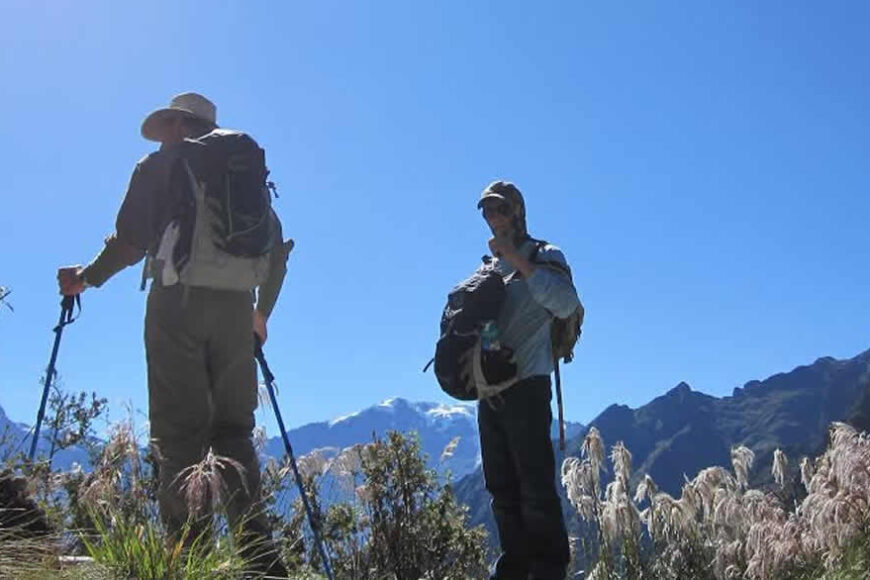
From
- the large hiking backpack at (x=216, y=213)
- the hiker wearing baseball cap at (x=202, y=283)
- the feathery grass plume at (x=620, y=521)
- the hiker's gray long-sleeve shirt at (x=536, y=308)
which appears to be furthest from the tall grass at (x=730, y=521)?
the large hiking backpack at (x=216, y=213)

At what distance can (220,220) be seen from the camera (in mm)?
4793

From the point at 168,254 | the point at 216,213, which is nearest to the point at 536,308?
the point at 216,213

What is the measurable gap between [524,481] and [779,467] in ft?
14.3

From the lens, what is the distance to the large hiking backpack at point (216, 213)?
468 centimetres

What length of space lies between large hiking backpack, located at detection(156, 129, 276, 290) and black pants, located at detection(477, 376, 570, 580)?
1.56 meters

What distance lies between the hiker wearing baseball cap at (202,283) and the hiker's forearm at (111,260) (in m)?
0.03

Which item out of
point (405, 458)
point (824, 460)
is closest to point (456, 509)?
point (405, 458)

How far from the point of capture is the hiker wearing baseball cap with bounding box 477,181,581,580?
475 centimetres

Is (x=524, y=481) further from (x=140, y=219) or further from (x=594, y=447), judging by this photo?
(x=140, y=219)

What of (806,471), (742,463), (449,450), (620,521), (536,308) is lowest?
(620,521)

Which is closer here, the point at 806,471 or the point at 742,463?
the point at 806,471

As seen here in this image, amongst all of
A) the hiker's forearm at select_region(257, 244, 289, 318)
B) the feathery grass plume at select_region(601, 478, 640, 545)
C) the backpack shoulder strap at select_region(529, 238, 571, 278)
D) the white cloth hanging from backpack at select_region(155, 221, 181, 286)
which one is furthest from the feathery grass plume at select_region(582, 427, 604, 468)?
the white cloth hanging from backpack at select_region(155, 221, 181, 286)

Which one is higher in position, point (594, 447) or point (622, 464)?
point (594, 447)

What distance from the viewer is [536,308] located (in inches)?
201
